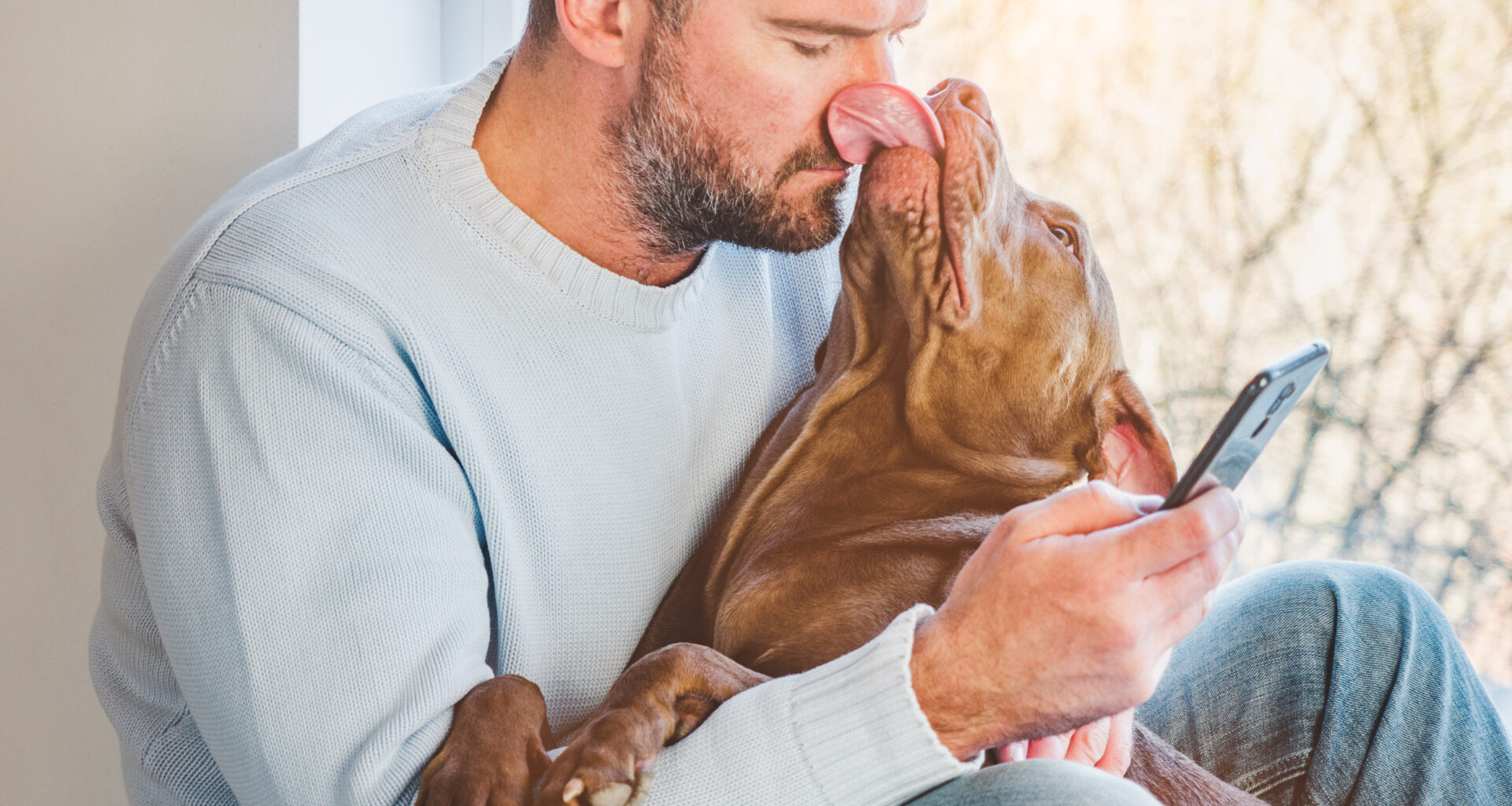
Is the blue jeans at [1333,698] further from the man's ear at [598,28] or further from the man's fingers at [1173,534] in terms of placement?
the man's ear at [598,28]

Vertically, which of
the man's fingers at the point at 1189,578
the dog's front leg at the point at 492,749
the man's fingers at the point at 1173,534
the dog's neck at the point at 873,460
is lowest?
the dog's front leg at the point at 492,749

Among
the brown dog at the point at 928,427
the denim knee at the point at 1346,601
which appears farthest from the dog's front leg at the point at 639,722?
the denim knee at the point at 1346,601

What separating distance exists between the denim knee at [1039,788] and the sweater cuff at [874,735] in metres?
0.02

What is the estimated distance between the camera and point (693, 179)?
1627 mm

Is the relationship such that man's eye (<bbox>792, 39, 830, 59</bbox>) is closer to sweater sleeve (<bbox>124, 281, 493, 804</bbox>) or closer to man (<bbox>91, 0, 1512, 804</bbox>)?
man (<bbox>91, 0, 1512, 804</bbox>)

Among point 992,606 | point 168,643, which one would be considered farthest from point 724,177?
point 168,643

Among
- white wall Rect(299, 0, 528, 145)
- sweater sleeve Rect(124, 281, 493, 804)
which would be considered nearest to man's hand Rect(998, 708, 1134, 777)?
sweater sleeve Rect(124, 281, 493, 804)

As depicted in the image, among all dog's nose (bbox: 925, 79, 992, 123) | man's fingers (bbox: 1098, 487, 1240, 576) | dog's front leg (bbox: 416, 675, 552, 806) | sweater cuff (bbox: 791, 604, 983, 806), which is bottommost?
dog's front leg (bbox: 416, 675, 552, 806)

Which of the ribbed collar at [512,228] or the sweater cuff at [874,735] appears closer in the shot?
the sweater cuff at [874,735]

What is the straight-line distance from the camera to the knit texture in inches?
49.4

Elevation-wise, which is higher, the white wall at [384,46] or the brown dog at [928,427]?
the white wall at [384,46]

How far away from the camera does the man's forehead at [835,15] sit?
1.45 metres

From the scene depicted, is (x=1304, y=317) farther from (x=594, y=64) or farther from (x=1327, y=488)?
(x=594, y=64)

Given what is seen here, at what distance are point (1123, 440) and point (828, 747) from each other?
64cm
